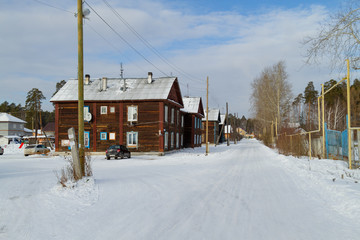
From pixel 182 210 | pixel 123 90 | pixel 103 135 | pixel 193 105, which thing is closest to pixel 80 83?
pixel 182 210

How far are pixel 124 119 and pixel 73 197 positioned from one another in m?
26.8

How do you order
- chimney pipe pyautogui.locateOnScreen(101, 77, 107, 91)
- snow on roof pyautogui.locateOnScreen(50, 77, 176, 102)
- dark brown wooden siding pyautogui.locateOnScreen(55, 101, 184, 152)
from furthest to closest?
chimney pipe pyautogui.locateOnScreen(101, 77, 107, 91), snow on roof pyautogui.locateOnScreen(50, 77, 176, 102), dark brown wooden siding pyautogui.locateOnScreen(55, 101, 184, 152)

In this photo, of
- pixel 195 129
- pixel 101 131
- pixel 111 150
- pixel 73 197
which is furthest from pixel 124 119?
pixel 73 197

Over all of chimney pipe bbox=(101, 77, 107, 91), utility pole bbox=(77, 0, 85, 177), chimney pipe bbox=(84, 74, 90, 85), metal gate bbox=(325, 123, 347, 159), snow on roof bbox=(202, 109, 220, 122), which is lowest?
metal gate bbox=(325, 123, 347, 159)

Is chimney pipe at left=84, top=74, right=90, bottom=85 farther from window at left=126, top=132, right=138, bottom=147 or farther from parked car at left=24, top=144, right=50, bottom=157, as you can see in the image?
parked car at left=24, top=144, right=50, bottom=157

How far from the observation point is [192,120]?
52.3m

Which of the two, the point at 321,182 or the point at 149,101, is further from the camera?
the point at 149,101

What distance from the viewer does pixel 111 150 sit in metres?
29.4

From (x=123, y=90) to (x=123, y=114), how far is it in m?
3.10

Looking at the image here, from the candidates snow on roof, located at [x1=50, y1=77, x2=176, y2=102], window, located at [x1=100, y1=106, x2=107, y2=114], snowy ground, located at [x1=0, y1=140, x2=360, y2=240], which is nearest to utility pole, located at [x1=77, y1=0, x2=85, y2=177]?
snowy ground, located at [x1=0, y1=140, x2=360, y2=240]

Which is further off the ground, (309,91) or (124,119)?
(309,91)

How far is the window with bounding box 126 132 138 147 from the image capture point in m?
35.1

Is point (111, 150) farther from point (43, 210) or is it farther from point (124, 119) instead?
point (43, 210)

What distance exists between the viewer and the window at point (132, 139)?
3512 cm
